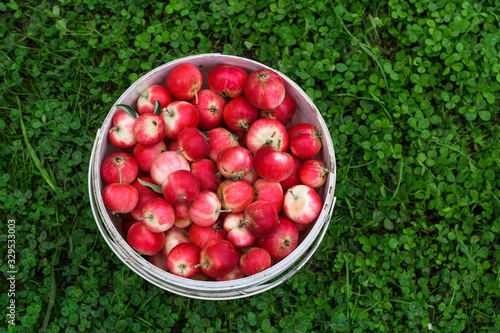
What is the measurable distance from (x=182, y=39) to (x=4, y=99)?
5.52ft

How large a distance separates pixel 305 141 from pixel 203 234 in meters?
0.95

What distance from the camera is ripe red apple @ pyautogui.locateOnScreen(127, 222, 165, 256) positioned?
257 cm

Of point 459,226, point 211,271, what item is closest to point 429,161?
point 459,226

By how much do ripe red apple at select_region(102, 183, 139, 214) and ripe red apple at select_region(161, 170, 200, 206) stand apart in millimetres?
248

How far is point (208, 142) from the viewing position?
2.83m

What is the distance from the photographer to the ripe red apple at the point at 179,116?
2.76 metres

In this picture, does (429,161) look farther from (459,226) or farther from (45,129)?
(45,129)

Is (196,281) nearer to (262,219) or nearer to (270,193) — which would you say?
(262,219)

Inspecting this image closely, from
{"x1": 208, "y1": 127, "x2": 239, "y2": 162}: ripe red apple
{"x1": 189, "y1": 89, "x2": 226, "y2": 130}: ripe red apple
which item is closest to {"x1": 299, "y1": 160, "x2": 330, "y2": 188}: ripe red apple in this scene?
{"x1": 208, "y1": 127, "x2": 239, "y2": 162}: ripe red apple

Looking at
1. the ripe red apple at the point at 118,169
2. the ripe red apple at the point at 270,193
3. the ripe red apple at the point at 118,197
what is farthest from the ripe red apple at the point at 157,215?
the ripe red apple at the point at 270,193

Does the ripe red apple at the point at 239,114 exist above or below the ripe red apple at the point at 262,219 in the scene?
above

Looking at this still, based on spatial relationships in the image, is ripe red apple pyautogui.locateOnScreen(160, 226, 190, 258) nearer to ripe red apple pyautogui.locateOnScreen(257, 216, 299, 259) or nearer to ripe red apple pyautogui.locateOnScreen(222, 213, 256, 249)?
ripe red apple pyautogui.locateOnScreen(222, 213, 256, 249)

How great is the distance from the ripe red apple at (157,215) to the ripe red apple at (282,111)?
974 mm

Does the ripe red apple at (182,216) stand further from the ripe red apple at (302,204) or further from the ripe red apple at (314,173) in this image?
the ripe red apple at (314,173)
